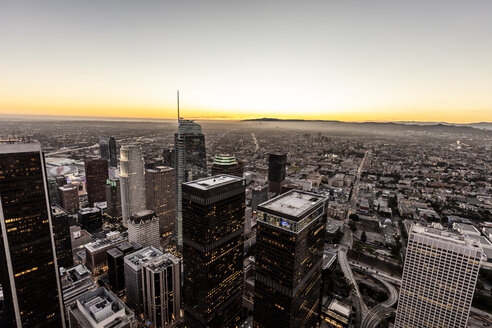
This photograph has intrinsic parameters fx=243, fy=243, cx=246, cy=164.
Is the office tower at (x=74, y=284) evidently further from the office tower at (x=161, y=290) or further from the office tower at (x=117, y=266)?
the office tower at (x=161, y=290)

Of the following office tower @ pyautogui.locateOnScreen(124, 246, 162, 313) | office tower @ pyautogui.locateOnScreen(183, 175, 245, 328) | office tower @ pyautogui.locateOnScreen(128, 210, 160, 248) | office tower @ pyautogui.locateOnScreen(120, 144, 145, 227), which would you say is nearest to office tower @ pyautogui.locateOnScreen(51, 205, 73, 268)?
office tower @ pyautogui.locateOnScreen(128, 210, 160, 248)

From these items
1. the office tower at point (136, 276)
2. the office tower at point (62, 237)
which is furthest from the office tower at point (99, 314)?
the office tower at point (62, 237)

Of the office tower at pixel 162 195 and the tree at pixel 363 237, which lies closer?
the tree at pixel 363 237

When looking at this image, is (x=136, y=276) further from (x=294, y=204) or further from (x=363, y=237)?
(x=363, y=237)

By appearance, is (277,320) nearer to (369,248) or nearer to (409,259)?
(409,259)

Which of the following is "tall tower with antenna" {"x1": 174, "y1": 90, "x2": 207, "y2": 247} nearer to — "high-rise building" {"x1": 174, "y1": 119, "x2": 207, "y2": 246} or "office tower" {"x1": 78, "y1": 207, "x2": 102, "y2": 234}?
"high-rise building" {"x1": 174, "y1": 119, "x2": 207, "y2": 246}

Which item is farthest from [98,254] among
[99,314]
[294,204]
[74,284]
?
[294,204]
